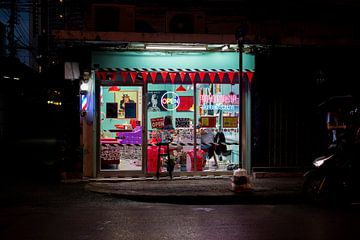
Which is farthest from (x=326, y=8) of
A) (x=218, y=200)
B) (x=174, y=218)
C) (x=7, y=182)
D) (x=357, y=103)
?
(x=7, y=182)

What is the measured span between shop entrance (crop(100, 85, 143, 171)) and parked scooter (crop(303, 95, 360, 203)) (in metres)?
5.48

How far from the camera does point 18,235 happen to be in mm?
7992

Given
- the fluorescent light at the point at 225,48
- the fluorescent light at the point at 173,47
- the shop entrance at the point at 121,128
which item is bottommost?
the shop entrance at the point at 121,128

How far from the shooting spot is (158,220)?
9188mm

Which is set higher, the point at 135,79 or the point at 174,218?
the point at 135,79

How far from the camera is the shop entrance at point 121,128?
567 inches

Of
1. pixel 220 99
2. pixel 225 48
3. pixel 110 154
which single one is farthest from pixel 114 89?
pixel 225 48

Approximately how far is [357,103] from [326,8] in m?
4.60

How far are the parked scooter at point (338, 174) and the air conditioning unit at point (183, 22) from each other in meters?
5.44

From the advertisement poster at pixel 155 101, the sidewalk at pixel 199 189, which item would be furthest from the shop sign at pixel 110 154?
the advertisement poster at pixel 155 101

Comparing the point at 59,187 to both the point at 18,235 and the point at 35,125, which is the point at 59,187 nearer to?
the point at 18,235

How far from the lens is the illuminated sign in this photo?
1463 cm

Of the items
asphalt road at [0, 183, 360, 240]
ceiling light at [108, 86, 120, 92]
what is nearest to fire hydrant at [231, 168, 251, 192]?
asphalt road at [0, 183, 360, 240]

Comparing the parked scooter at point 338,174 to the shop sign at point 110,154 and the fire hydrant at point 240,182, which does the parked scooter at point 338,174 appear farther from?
the shop sign at point 110,154
